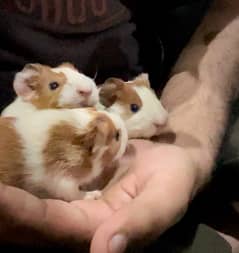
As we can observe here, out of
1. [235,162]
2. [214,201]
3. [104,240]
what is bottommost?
[214,201]

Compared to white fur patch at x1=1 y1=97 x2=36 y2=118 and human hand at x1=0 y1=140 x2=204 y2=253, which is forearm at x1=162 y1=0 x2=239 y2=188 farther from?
white fur patch at x1=1 y1=97 x2=36 y2=118

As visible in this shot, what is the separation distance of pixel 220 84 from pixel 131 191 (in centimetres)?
45

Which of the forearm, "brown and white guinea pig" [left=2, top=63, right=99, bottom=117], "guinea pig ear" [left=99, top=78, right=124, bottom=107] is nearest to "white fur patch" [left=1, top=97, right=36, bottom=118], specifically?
"brown and white guinea pig" [left=2, top=63, right=99, bottom=117]

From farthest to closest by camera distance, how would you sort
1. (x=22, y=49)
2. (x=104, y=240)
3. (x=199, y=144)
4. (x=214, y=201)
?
1. (x=214, y=201)
2. (x=199, y=144)
3. (x=22, y=49)
4. (x=104, y=240)

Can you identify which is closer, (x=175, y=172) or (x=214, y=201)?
(x=175, y=172)

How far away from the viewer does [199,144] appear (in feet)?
3.58

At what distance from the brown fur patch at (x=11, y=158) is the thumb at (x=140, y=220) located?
11 cm

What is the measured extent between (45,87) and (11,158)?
13 centimetres

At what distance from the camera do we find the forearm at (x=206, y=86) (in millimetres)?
1100

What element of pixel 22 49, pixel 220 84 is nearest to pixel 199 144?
pixel 220 84

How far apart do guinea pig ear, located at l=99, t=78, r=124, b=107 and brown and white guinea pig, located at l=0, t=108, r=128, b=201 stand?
0.11m

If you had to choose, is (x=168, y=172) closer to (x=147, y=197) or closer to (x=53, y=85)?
(x=147, y=197)

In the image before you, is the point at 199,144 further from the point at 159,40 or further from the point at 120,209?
the point at 120,209

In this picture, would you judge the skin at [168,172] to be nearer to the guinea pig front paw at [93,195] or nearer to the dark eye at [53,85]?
the guinea pig front paw at [93,195]
